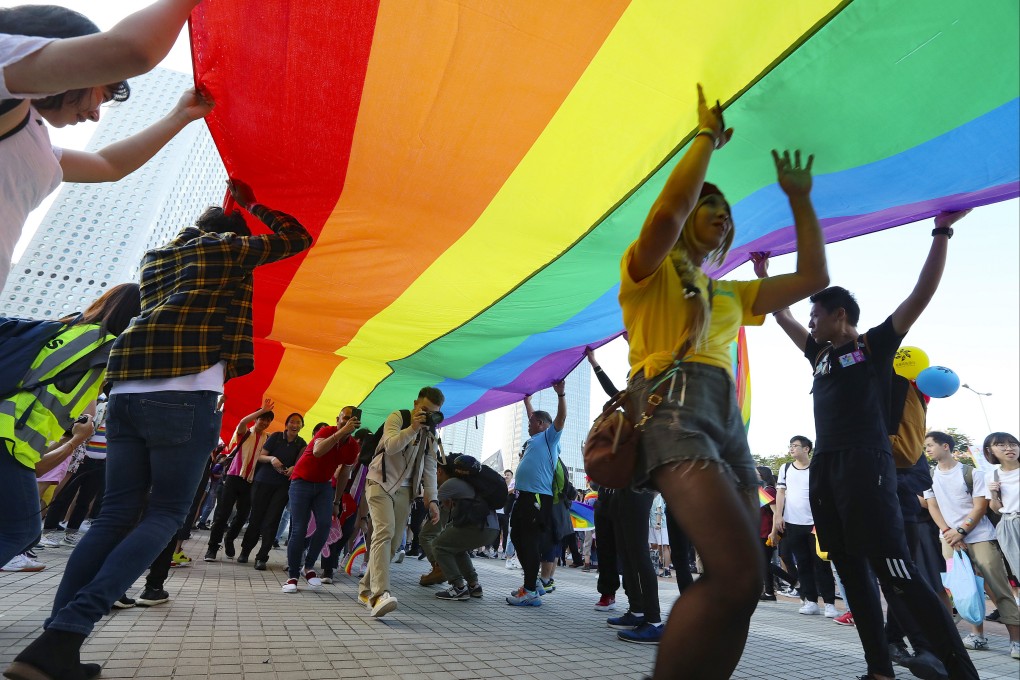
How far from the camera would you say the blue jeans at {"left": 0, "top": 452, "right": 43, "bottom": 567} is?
193 centimetres

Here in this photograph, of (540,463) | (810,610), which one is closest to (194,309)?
(540,463)

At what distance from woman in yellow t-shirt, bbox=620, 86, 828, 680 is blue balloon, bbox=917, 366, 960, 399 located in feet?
7.23

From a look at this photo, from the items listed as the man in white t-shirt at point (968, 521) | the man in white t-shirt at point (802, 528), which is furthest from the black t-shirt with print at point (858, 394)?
the man in white t-shirt at point (802, 528)

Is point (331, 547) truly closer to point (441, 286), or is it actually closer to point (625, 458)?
point (441, 286)

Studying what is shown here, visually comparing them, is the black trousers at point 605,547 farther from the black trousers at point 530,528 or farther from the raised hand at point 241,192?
the raised hand at point 241,192

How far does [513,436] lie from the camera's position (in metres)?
89.6

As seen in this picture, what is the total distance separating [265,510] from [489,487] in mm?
2832

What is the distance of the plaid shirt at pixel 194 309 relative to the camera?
6.94 feet

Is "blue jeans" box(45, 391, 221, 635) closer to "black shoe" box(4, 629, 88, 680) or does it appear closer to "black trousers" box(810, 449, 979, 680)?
"black shoe" box(4, 629, 88, 680)

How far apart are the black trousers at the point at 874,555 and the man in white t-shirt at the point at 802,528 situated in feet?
12.9

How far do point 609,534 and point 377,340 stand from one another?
301 centimetres

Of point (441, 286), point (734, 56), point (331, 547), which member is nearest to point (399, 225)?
point (441, 286)

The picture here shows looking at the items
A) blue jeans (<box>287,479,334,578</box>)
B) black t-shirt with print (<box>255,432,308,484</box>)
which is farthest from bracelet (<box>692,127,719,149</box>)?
black t-shirt with print (<box>255,432,308,484</box>)

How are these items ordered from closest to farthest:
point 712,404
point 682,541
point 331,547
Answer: point 712,404 → point 682,541 → point 331,547
